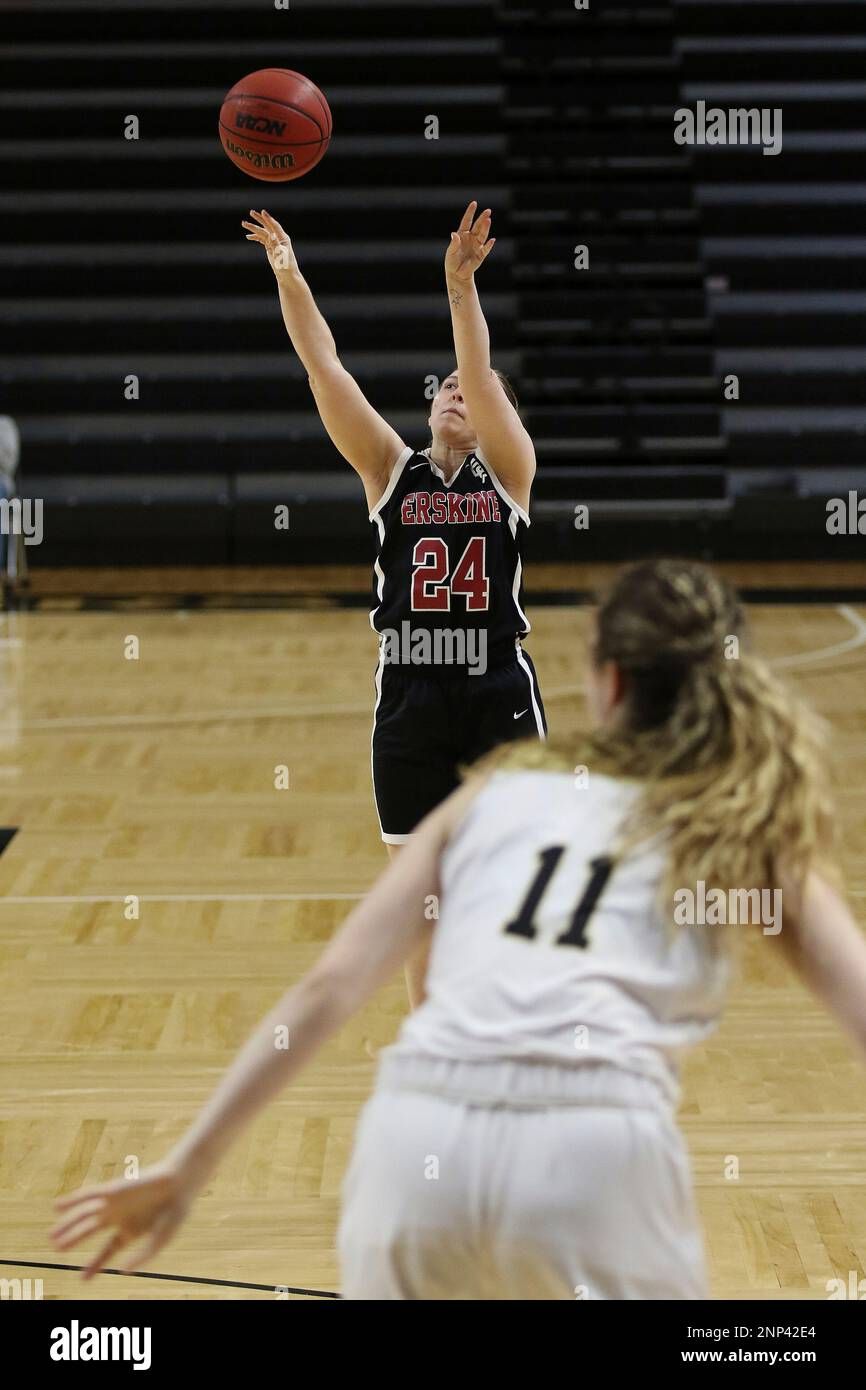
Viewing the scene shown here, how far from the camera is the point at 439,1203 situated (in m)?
1.41

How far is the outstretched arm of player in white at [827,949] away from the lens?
4.79 feet

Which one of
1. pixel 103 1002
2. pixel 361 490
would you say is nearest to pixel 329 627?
pixel 361 490

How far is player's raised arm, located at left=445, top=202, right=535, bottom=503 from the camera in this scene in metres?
3.28

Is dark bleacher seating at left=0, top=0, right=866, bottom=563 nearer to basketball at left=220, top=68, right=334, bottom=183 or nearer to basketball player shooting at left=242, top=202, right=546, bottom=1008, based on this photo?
basketball at left=220, top=68, right=334, bottom=183

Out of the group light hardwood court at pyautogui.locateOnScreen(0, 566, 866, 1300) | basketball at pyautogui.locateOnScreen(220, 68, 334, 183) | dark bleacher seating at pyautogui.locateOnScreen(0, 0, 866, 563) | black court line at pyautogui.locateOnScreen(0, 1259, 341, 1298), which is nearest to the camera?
black court line at pyautogui.locateOnScreen(0, 1259, 341, 1298)

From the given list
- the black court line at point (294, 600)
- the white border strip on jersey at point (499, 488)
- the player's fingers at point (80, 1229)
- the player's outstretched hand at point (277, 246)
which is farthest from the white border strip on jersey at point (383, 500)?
the black court line at point (294, 600)

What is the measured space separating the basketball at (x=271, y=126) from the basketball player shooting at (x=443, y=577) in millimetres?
1310

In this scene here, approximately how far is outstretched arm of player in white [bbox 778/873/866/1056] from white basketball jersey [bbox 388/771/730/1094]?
70mm

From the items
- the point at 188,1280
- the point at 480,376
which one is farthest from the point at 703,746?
the point at 480,376

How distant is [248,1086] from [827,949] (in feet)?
1.63
